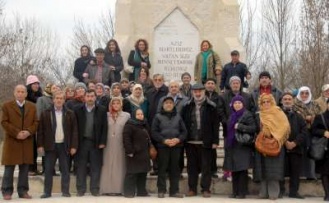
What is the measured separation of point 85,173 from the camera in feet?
30.8

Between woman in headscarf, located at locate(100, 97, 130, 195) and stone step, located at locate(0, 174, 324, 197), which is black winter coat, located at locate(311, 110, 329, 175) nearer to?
stone step, located at locate(0, 174, 324, 197)

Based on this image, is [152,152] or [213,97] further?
[213,97]

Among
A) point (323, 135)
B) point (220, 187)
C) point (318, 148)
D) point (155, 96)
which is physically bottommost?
point (220, 187)

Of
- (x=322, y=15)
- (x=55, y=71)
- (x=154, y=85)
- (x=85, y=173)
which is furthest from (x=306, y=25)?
(x=55, y=71)

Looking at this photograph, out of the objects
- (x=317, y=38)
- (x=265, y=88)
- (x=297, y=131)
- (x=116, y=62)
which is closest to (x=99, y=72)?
(x=116, y=62)

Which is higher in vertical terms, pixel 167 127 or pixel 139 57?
pixel 139 57

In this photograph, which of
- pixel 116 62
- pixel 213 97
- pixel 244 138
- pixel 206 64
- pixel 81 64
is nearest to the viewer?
pixel 244 138

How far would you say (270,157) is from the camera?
360 inches

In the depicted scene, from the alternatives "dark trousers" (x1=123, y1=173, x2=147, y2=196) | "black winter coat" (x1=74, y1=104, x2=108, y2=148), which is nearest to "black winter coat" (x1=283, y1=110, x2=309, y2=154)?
"dark trousers" (x1=123, y1=173, x2=147, y2=196)

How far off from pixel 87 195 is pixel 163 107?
1.86 metres

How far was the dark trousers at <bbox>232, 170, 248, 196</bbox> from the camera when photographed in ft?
30.0

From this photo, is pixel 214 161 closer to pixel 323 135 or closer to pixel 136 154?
pixel 136 154

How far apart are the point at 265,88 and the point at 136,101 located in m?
2.18

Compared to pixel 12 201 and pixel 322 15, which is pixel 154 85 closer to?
pixel 12 201
